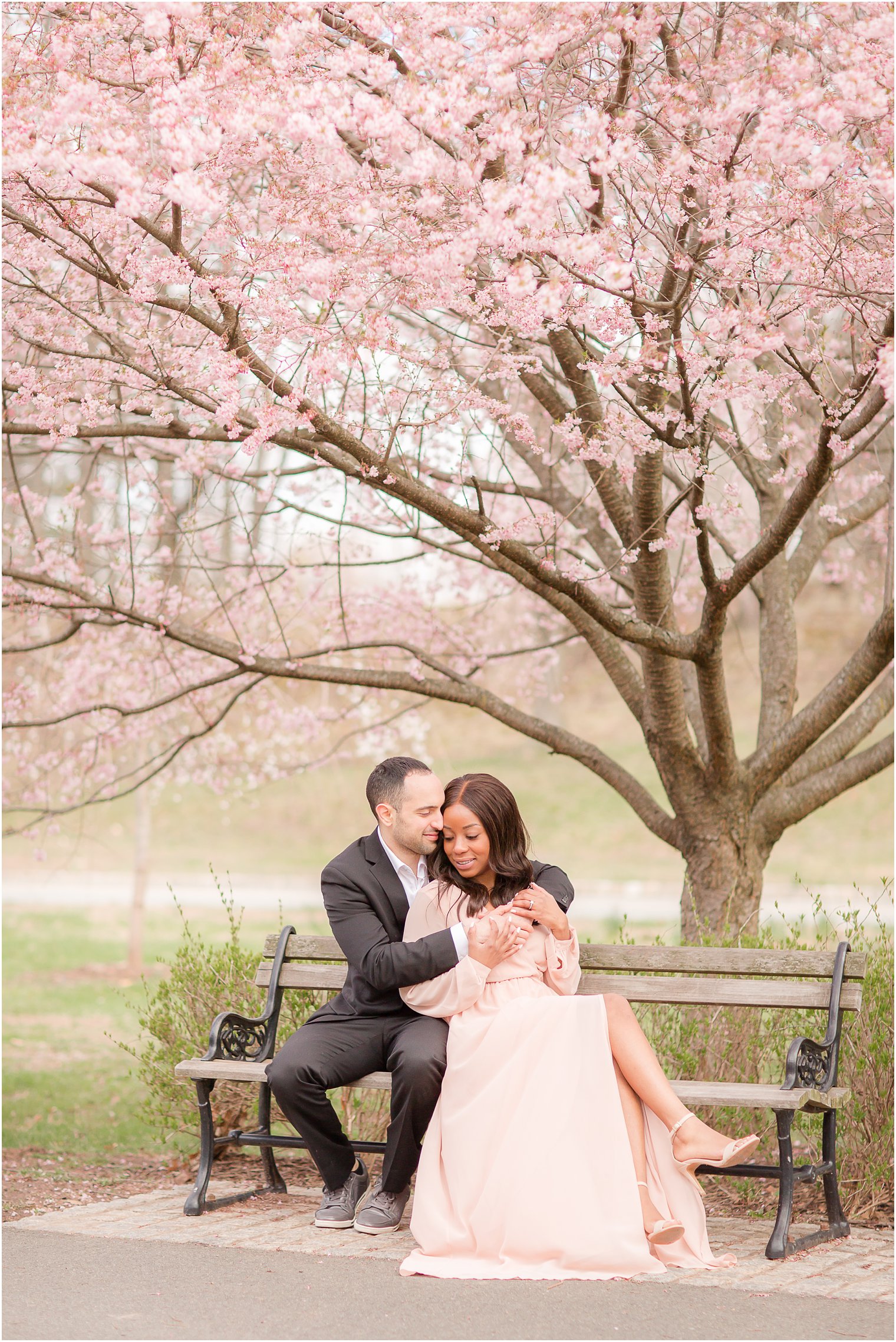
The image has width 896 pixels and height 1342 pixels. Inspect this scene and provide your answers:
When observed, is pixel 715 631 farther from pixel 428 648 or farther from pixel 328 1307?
pixel 428 648

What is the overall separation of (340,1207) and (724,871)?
248cm

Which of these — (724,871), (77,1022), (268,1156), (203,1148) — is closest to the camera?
(203,1148)

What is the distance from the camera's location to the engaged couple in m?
3.86

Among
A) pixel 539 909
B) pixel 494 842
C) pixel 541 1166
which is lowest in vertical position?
pixel 541 1166

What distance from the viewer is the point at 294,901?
72.3ft

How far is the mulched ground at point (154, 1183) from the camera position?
4.92 metres

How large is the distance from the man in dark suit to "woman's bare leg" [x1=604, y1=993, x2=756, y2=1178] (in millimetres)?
415

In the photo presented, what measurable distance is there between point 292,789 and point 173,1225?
2848 centimetres

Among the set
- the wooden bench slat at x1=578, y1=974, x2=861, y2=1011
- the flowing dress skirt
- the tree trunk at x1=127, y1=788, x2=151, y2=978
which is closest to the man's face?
the flowing dress skirt

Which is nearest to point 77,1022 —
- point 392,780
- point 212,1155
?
point 212,1155

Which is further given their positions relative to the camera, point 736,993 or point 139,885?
point 139,885

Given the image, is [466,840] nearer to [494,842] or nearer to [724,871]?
[494,842]

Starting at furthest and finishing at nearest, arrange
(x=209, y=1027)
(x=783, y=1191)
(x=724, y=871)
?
(x=724, y=871), (x=209, y=1027), (x=783, y=1191)

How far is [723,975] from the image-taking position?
16.0ft
